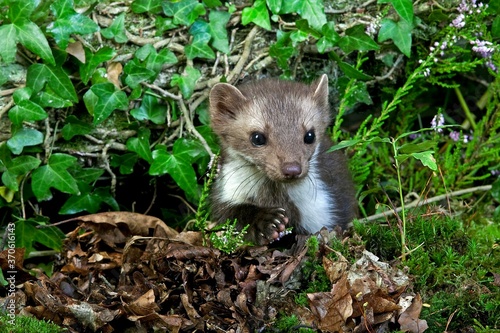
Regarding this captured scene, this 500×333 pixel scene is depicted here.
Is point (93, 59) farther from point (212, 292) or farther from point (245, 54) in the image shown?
point (212, 292)

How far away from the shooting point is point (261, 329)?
13.4 feet

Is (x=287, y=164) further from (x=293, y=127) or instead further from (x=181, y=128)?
Answer: (x=181, y=128)

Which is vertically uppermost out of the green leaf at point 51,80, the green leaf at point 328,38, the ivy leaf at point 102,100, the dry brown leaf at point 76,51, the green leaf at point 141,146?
the green leaf at point 328,38

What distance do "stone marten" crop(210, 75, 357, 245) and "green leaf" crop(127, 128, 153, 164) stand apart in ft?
2.16

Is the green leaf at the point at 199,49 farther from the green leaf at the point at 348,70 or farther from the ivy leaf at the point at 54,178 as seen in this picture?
the ivy leaf at the point at 54,178

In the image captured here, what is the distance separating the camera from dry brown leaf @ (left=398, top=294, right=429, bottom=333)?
3891 millimetres

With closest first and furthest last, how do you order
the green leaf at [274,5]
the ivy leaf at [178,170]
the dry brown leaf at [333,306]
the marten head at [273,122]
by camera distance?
1. the dry brown leaf at [333,306]
2. the marten head at [273,122]
3. the ivy leaf at [178,170]
4. the green leaf at [274,5]

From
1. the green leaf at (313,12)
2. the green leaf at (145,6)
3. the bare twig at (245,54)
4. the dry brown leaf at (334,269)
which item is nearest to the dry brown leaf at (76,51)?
the green leaf at (145,6)

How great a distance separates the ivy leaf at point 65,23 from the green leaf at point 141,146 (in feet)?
3.07

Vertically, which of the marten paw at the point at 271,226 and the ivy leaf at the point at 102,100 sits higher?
the ivy leaf at the point at 102,100

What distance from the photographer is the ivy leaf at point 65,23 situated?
5.41 meters

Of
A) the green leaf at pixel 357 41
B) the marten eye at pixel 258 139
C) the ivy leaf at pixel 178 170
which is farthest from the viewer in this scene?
the green leaf at pixel 357 41

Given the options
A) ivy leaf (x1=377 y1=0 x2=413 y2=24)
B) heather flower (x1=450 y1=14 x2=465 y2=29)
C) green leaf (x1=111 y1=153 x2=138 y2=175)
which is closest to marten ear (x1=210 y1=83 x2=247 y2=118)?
green leaf (x1=111 y1=153 x2=138 y2=175)

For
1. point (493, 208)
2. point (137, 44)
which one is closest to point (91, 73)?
point (137, 44)
